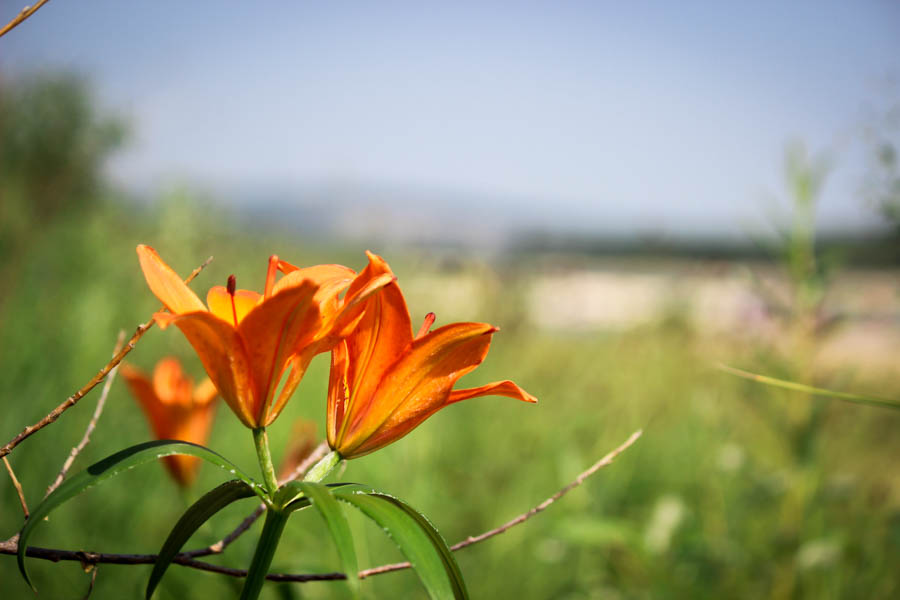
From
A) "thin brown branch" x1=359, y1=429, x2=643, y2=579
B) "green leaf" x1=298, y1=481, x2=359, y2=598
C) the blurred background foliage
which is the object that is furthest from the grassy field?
"green leaf" x1=298, y1=481, x2=359, y2=598

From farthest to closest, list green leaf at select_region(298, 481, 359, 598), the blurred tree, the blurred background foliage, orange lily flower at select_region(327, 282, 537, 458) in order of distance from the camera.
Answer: the blurred tree → the blurred background foliage → orange lily flower at select_region(327, 282, 537, 458) → green leaf at select_region(298, 481, 359, 598)

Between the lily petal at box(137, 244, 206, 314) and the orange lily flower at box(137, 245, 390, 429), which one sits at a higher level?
the lily petal at box(137, 244, 206, 314)

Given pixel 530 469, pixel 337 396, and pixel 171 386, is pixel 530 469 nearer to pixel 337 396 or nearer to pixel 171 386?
pixel 171 386

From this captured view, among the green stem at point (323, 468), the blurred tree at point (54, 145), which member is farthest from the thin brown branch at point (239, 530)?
the blurred tree at point (54, 145)

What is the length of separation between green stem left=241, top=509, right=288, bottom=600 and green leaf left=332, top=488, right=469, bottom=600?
4 cm

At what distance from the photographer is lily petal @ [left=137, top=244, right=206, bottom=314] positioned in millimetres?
312

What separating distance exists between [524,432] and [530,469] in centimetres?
35

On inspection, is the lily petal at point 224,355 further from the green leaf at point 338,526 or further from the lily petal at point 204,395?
the lily petal at point 204,395

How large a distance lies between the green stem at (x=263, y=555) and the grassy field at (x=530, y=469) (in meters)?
0.27

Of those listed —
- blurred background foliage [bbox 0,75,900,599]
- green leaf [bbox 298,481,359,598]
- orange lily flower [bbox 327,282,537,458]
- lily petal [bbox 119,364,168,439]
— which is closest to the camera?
green leaf [bbox 298,481,359,598]

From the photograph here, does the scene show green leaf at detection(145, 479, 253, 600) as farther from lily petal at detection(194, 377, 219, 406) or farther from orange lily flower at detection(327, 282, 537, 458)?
lily petal at detection(194, 377, 219, 406)

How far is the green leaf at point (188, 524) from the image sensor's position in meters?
0.29

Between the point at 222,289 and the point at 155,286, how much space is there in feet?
0.17

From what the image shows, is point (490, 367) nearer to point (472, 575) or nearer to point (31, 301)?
point (472, 575)
